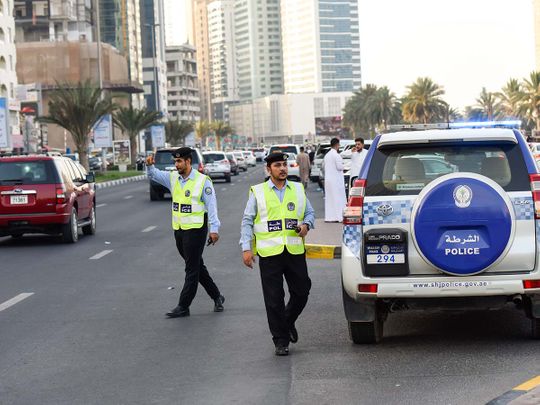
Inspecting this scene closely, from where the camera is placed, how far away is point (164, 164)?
4219 cm

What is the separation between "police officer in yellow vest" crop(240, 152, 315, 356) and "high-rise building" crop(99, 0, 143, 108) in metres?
154

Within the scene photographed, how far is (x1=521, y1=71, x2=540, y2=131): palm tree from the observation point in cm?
9838

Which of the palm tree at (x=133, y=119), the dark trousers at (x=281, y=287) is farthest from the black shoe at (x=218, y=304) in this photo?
the palm tree at (x=133, y=119)

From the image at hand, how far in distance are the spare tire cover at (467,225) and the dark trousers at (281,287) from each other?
3.64ft

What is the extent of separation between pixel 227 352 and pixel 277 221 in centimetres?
114

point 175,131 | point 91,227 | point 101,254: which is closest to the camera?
point 101,254

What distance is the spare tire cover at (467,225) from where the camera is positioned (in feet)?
26.8

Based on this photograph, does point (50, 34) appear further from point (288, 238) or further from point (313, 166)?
point (288, 238)

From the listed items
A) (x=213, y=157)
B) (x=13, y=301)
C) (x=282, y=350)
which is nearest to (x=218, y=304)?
(x=13, y=301)

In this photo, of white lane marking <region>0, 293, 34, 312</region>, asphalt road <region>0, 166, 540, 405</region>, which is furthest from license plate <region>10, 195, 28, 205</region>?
white lane marking <region>0, 293, 34, 312</region>

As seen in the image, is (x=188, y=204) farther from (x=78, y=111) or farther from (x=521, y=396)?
(x=78, y=111)

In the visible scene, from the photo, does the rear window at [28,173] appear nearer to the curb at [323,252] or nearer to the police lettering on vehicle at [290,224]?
the curb at [323,252]

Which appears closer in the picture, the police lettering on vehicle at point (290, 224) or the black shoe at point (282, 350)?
the black shoe at point (282, 350)

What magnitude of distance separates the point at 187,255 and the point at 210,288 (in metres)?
0.58
